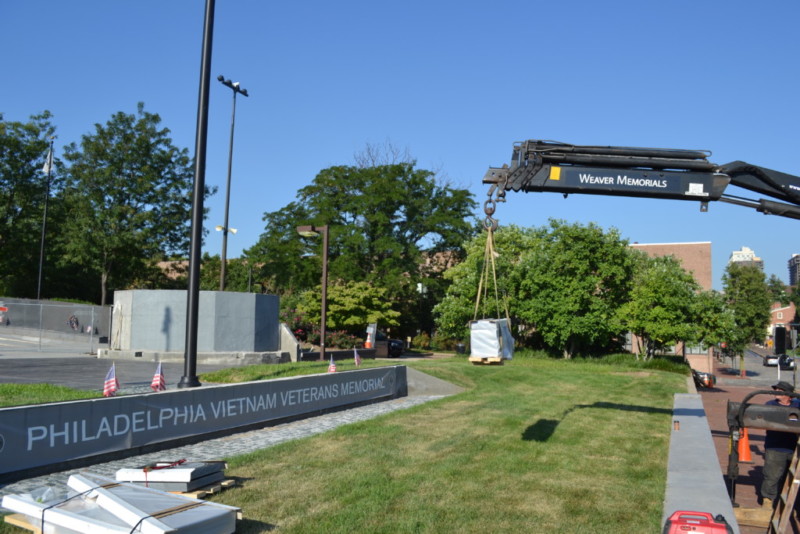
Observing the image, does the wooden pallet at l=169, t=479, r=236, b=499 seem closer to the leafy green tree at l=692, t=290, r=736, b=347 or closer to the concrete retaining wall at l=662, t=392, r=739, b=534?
the concrete retaining wall at l=662, t=392, r=739, b=534

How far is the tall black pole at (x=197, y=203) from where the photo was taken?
1333 centimetres

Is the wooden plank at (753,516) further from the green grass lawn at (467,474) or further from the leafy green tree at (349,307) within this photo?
the leafy green tree at (349,307)

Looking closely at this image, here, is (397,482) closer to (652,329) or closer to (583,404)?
(583,404)

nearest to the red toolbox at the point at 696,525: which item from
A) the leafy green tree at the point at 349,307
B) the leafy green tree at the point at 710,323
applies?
the leafy green tree at the point at 349,307

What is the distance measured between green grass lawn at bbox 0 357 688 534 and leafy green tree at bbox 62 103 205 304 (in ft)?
114

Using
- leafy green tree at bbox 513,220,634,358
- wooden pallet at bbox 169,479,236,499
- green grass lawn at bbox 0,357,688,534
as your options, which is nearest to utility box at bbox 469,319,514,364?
green grass lawn at bbox 0,357,688,534

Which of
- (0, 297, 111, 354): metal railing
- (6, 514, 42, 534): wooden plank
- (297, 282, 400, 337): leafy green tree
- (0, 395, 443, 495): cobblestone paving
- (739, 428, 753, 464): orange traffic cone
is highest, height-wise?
(297, 282, 400, 337): leafy green tree

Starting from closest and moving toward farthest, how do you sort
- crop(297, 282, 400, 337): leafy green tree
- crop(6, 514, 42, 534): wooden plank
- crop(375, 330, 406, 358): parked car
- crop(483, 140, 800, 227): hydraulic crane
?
crop(6, 514, 42, 534): wooden plank, crop(483, 140, 800, 227): hydraulic crane, crop(297, 282, 400, 337): leafy green tree, crop(375, 330, 406, 358): parked car

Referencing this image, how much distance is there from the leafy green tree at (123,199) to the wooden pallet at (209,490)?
40309 mm

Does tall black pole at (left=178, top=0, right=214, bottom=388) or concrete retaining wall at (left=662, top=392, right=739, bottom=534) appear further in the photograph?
tall black pole at (left=178, top=0, right=214, bottom=388)

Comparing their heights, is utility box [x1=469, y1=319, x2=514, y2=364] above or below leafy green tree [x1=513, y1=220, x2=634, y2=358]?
below

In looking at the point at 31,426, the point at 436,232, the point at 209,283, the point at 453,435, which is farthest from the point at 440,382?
the point at 209,283

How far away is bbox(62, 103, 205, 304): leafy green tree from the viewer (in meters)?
45.1

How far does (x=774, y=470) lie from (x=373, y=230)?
44373mm
